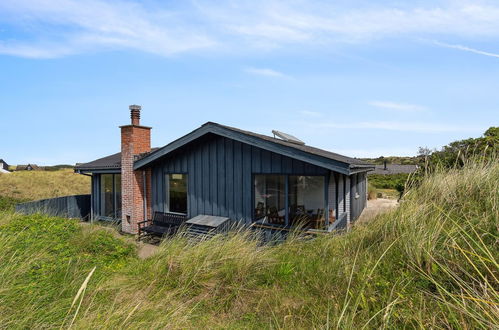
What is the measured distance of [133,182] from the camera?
36.7ft

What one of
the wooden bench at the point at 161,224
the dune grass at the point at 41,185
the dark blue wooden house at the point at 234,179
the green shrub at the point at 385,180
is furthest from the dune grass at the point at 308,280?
the green shrub at the point at 385,180

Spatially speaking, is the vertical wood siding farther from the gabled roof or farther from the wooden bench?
the gabled roof

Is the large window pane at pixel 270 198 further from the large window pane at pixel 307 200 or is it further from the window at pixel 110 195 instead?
the window at pixel 110 195

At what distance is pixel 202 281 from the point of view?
447cm

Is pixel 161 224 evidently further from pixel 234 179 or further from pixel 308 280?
pixel 308 280

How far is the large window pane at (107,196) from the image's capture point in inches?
520

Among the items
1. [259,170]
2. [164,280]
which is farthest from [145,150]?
[164,280]

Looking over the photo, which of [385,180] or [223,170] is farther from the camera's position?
[385,180]

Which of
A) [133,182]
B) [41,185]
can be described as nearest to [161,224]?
[133,182]

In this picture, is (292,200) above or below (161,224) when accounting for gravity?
above

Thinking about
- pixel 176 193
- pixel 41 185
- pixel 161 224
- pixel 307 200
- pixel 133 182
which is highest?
pixel 133 182

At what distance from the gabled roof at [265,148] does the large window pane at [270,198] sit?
128cm

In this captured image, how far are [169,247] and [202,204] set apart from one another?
4.97 meters

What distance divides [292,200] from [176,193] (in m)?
4.52
